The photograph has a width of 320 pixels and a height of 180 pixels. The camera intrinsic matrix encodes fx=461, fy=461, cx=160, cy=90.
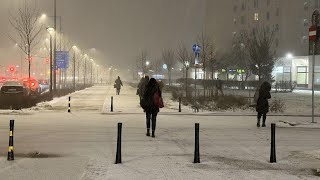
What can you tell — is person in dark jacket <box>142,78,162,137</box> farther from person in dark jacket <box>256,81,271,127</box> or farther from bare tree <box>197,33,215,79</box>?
bare tree <box>197,33,215,79</box>

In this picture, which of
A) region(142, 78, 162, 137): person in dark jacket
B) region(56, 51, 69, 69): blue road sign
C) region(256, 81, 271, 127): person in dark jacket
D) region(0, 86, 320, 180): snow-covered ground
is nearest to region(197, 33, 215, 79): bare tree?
region(56, 51, 69, 69): blue road sign

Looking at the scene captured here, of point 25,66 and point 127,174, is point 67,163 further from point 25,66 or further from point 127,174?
point 25,66

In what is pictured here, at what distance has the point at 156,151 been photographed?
1180 cm

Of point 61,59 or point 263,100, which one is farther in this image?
point 61,59

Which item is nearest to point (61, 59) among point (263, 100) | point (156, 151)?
point (263, 100)

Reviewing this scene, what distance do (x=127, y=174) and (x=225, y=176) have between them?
1.87m

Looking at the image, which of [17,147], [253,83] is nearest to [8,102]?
[17,147]

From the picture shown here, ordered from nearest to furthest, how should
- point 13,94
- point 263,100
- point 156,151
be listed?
point 156,151, point 263,100, point 13,94

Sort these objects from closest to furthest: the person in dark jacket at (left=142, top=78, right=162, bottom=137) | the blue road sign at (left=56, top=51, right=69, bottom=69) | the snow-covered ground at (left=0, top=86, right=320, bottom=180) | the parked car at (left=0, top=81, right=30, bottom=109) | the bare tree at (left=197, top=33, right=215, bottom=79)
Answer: the snow-covered ground at (left=0, top=86, right=320, bottom=180) → the person in dark jacket at (left=142, top=78, right=162, bottom=137) → the parked car at (left=0, top=81, right=30, bottom=109) → the bare tree at (left=197, top=33, right=215, bottom=79) → the blue road sign at (left=56, top=51, right=69, bottom=69)

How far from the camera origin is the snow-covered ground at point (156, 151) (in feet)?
29.7

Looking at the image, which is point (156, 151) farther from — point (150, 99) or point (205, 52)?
point (205, 52)

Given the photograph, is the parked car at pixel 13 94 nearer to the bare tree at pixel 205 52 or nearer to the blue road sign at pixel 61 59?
the blue road sign at pixel 61 59

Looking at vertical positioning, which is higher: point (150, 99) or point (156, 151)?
point (150, 99)

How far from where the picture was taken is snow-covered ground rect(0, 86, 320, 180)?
29.7 ft
